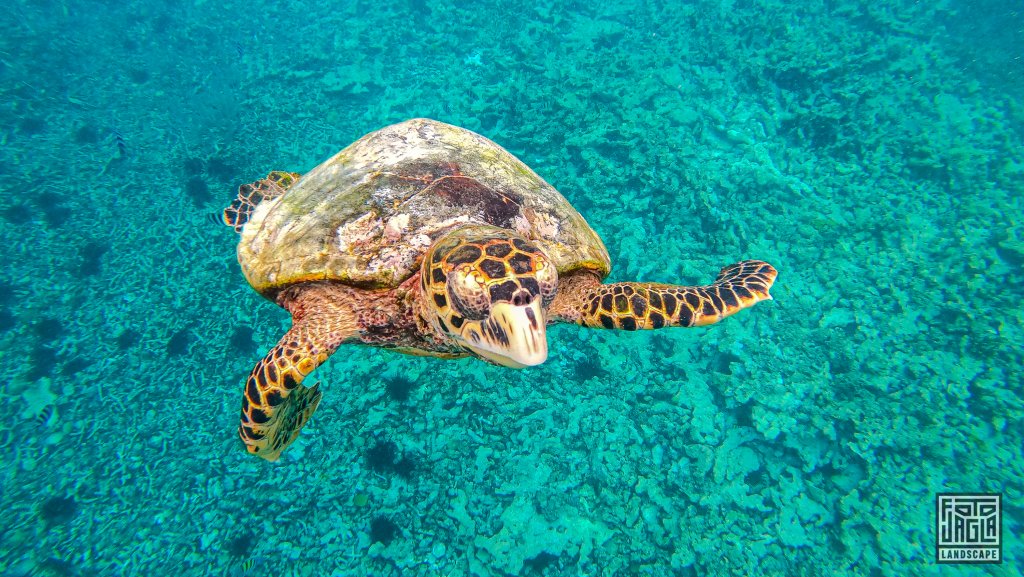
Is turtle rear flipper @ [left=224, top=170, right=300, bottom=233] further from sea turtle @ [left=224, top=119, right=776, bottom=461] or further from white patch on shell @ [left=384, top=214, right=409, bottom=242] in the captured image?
white patch on shell @ [left=384, top=214, right=409, bottom=242]

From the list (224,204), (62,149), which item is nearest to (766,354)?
(224,204)

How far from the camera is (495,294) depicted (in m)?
2.16

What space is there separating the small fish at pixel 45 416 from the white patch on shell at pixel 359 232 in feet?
24.0

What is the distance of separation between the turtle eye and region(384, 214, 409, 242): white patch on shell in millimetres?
902

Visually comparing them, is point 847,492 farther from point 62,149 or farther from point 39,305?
point 62,149

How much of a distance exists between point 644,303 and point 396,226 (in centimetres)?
207

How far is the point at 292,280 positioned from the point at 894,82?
46.1ft

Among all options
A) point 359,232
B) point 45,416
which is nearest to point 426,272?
point 359,232

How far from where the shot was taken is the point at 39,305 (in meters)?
7.49

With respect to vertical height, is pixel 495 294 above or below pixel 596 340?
above

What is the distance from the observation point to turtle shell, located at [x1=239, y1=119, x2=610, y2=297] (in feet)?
9.76

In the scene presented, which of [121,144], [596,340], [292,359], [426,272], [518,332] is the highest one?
[121,144]
